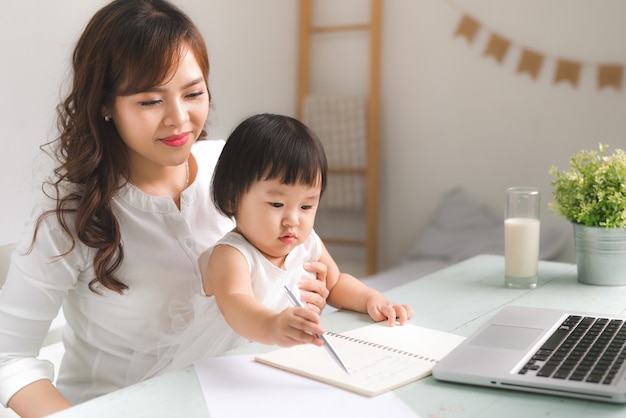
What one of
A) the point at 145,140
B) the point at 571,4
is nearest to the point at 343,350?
the point at 145,140

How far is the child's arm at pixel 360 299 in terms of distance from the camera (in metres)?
1.32

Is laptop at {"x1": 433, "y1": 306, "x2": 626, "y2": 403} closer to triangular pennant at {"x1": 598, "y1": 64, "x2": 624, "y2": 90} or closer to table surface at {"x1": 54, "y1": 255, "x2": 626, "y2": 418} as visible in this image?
table surface at {"x1": 54, "y1": 255, "x2": 626, "y2": 418}

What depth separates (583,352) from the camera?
3.52ft

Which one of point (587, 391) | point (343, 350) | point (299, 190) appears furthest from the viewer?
point (299, 190)

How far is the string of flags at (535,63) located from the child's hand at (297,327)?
2.60 metres

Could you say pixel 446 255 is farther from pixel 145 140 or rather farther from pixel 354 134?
pixel 145 140

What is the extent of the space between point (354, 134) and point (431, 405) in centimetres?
289

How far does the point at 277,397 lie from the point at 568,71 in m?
2.71

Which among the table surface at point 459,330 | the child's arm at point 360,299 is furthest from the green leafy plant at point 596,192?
the child's arm at point 360,299

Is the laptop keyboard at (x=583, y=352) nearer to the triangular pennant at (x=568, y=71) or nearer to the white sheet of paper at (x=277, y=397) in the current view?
the white sheet of paper at (x=277, y=397)

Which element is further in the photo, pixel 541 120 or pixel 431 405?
pixel 541 120

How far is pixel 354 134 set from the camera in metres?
3.76

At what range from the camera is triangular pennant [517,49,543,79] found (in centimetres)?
332

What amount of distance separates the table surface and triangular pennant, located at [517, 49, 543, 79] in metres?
1.73
